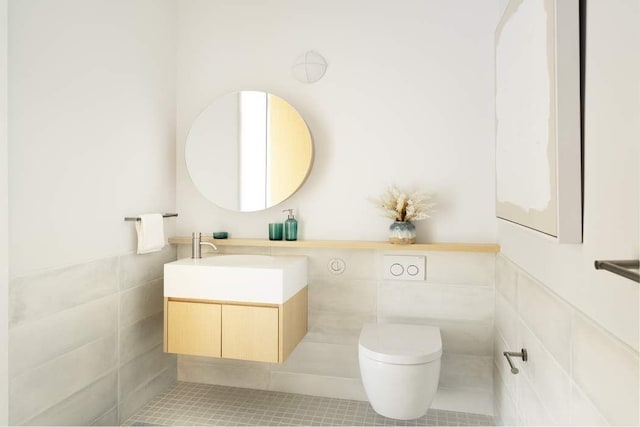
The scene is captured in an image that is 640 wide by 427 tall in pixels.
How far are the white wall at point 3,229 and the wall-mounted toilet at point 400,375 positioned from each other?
1.26m

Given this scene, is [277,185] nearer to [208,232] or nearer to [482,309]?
[208,232]

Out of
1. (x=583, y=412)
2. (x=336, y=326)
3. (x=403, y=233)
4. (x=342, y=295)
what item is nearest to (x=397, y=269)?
(x=403, y=233)

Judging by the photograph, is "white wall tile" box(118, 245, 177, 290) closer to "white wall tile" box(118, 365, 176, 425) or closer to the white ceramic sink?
the white ceramic sink

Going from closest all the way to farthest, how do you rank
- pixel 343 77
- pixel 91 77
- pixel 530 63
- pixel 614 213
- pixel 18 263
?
pixel 614 213 → pixel 530 63 → pixel 18 263 → pixel 91 77 → pixel 343 77

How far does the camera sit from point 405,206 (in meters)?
2.00

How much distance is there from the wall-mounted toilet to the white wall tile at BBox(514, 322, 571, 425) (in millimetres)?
341

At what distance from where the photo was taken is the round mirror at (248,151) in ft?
7.13

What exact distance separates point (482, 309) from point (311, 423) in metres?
0.98

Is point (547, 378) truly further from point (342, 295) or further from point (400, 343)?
point (342, 295)

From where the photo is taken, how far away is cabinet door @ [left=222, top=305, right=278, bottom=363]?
5.99ft

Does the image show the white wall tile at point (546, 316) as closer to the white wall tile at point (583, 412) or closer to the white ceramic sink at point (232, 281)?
the white wall tile at point (583, 412)

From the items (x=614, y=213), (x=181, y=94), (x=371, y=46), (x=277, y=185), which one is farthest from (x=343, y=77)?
(x=614, y=213)

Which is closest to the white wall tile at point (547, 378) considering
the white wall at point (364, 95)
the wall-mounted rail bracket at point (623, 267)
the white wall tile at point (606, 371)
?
the white wall tile at point (606, 371)

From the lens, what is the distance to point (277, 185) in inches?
86.1
